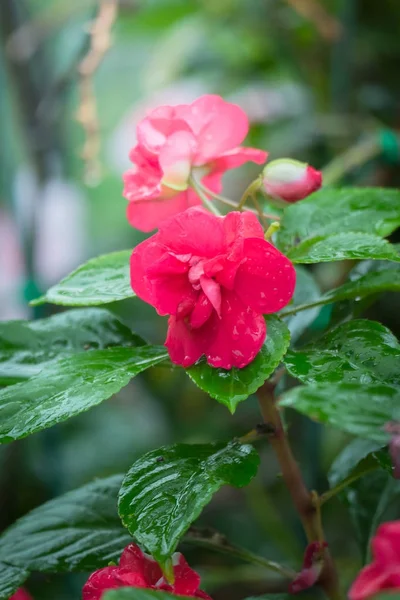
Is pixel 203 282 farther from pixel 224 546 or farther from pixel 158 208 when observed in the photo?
pixel 224 546

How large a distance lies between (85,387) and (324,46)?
3.49 ft

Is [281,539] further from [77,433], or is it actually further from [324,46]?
[324,46]

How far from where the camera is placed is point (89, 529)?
22.5 inches

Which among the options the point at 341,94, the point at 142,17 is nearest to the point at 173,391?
the point at 341,94

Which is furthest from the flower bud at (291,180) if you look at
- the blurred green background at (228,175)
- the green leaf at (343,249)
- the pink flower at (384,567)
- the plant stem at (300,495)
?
the blurred green background at (228,175)

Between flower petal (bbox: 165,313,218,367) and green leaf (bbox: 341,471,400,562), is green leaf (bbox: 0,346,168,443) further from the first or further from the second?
green leaf (bbox: 341,471,400,562)

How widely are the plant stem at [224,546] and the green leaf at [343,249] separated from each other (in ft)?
→ 0.86

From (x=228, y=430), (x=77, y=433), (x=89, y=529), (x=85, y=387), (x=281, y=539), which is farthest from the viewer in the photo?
(x=77, y=433)

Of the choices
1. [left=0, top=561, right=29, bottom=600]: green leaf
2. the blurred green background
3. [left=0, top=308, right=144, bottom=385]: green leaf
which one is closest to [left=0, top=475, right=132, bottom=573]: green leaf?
[left=0, top=561, right=29, bottom=600]: green leaf

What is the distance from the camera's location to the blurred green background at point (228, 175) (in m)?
1.08

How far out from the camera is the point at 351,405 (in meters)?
0.36

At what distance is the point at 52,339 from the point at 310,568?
29 centimetres

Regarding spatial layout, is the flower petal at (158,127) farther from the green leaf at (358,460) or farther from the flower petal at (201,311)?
the green leaf at (358,460)

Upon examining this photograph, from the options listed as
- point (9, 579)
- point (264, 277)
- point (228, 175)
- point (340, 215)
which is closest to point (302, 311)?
point (340, 215)
